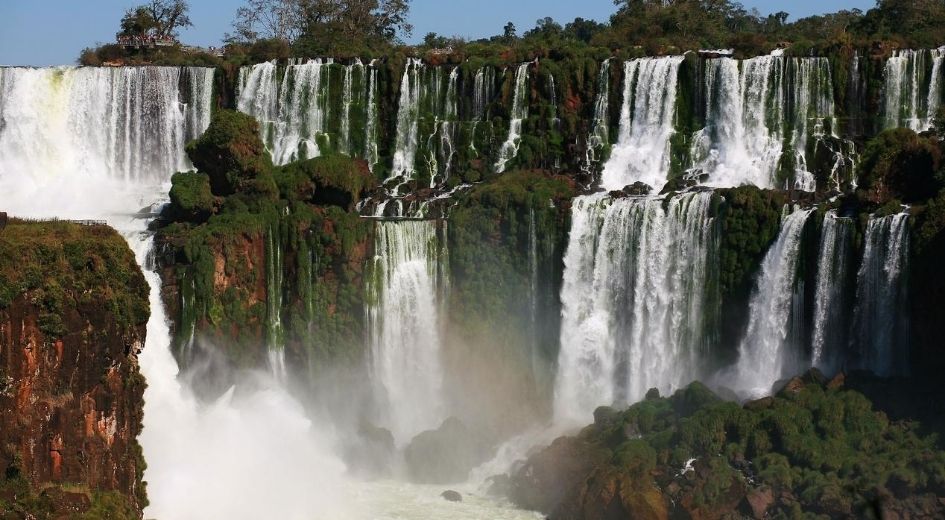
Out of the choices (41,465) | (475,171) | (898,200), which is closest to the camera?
(41,465)

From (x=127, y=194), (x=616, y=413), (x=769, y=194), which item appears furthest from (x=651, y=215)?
(x=127, y=194)

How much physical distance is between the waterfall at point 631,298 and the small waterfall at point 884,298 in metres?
4.65

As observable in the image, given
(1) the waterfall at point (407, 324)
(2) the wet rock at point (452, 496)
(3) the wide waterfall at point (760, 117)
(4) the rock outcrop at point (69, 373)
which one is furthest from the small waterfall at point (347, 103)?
(4) the rock outcrop at point (69, 373)

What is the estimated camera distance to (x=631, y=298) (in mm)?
42719

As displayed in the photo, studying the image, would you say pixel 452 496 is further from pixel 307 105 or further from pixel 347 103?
pixel 307 105

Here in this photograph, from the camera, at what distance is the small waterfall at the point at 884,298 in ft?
122

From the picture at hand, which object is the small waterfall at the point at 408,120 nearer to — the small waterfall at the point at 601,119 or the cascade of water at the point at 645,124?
the small waterfall at the point at 601,119

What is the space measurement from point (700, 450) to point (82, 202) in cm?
2359

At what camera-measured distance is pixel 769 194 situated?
132 feet

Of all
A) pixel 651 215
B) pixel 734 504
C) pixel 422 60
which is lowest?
pixel 734 504

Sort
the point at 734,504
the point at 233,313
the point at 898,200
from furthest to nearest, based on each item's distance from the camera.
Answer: the point at 233,313 → the point at 898,200 → the point at 734,504

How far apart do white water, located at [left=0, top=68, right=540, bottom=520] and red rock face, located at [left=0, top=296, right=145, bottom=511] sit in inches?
150

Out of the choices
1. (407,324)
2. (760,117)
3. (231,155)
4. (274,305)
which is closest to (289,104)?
(231,155)

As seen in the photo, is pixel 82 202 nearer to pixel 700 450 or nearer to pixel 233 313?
pixel 233 313
